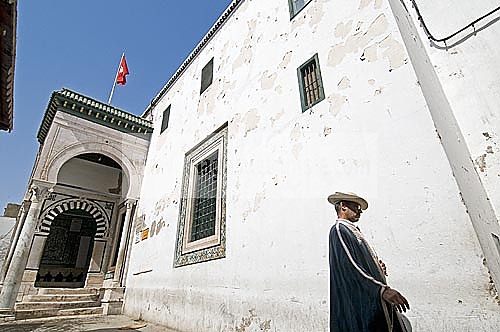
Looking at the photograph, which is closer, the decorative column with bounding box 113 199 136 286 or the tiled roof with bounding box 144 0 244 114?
the tiled roof with bounding box 144 0 244 114

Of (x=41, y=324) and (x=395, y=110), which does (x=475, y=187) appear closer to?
(x=395, y=110)

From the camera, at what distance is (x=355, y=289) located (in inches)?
67.7

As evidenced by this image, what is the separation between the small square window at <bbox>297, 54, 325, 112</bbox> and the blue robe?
81.2 inches

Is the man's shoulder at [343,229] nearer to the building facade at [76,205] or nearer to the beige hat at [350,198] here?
the beige hat at [350,198]

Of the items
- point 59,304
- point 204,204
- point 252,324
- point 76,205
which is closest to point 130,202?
point 76,205

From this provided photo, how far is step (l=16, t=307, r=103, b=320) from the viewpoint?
6.22 meters

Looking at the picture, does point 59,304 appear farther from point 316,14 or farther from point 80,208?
point 316,14

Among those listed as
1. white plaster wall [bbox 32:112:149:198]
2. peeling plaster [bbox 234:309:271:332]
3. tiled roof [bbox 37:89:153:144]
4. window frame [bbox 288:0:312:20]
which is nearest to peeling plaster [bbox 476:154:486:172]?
peeling plaster [bbox 234:309:271:332]

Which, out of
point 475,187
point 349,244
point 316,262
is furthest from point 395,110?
point 316,262

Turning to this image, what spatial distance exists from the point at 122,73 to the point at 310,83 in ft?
28.9

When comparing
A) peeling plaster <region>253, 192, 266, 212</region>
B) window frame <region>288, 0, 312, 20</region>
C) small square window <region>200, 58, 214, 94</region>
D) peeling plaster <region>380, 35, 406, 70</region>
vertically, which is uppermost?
small square window <region>200, 58, 214, 94</region>

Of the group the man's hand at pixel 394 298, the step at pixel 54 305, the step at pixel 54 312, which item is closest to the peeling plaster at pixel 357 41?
the man's hand at pixel 394 298

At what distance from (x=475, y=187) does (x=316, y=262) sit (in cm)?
154

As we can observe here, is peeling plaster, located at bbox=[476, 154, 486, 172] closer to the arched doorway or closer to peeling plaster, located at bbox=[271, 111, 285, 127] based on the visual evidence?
peeling plaster, located at bbox=[271, 111, 285, 127]
